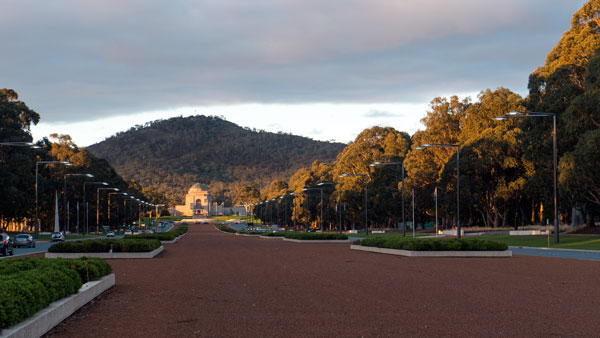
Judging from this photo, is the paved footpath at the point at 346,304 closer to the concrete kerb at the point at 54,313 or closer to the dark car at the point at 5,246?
the concrete kerb at the point at 54,313

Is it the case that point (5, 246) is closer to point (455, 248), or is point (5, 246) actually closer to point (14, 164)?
point (455, 248)

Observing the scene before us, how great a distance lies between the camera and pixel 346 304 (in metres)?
14.5

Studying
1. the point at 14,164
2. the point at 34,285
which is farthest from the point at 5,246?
the point at 14,164

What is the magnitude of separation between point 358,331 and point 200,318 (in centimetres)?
327

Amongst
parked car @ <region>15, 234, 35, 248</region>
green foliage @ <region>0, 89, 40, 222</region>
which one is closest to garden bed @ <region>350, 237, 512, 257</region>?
parked car @ <region>15, 234, 35, 248</region>

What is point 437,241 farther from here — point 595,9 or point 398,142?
point 398,142

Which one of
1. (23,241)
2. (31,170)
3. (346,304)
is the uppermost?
(31,170)

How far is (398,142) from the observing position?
103250mm

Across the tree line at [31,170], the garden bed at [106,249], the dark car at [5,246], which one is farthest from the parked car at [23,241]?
the garden bed at [106,249]

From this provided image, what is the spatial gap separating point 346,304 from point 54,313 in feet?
19.5

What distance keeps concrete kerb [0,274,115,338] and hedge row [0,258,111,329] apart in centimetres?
10

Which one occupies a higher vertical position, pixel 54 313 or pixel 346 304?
pixel 54 313

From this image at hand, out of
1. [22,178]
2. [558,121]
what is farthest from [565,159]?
[22,178]

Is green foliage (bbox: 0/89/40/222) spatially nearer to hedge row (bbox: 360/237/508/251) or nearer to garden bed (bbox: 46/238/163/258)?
garden bed (bbox: 46/238/163/258)
